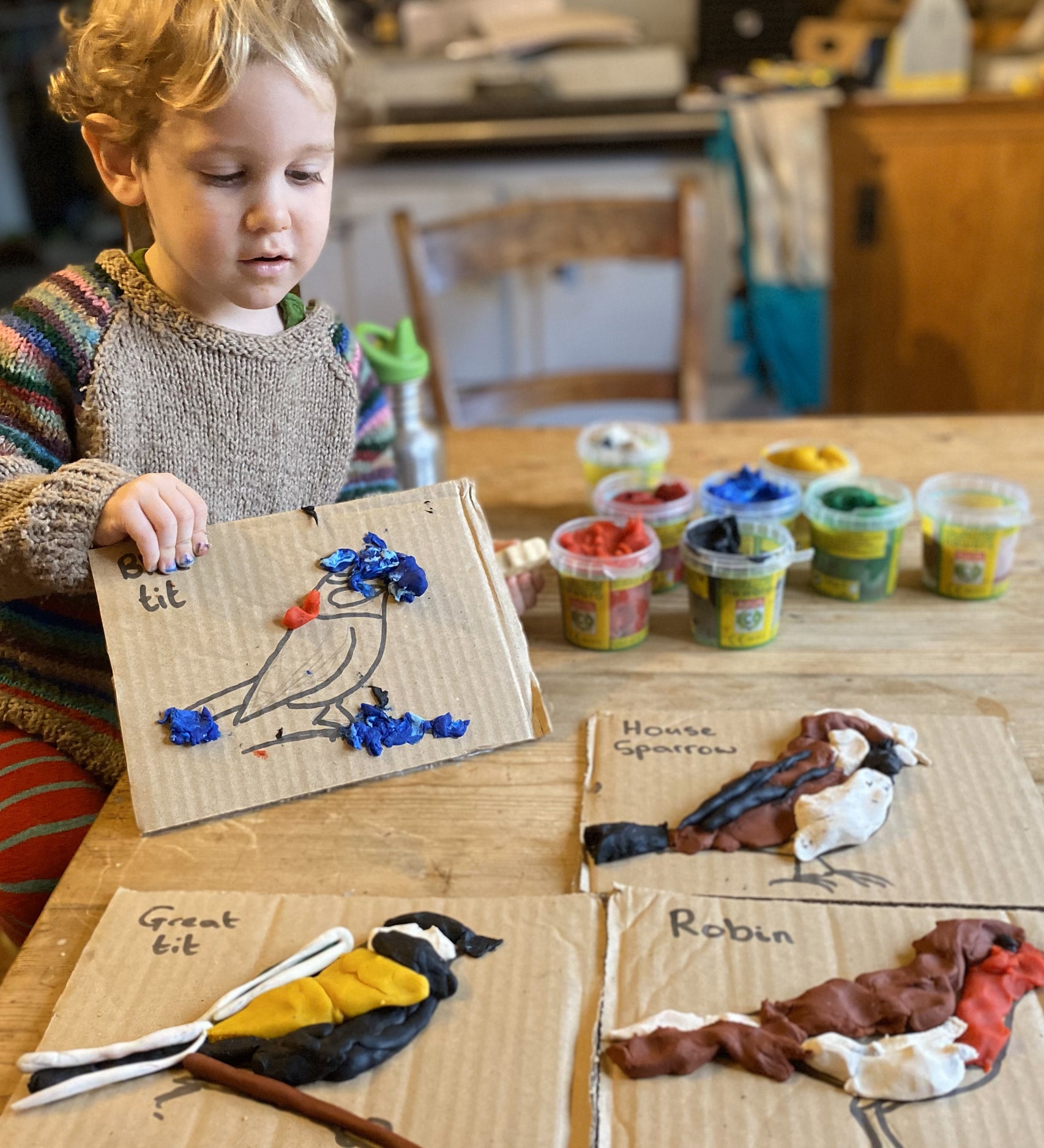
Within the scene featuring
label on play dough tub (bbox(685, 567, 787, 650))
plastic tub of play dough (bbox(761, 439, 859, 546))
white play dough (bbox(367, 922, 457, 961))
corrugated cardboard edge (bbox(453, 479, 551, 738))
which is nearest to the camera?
white play dough (bbox(367, 922, 457, 961))

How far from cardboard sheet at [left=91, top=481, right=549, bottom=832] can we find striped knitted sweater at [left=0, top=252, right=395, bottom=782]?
0.09 metres

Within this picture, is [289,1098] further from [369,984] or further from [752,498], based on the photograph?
[752,498]

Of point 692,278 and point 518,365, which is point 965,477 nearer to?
point 692,278

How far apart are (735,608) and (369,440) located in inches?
15.8

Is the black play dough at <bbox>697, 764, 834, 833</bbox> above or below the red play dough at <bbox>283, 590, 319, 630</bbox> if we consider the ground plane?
below

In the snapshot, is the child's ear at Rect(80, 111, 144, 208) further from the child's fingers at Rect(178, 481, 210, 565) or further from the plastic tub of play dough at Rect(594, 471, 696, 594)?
the plastic tub of play dough at Rect(594, 471, 696, 594)

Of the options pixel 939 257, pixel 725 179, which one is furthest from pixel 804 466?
pixel 939 257

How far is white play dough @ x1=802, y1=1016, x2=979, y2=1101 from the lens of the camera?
561mm

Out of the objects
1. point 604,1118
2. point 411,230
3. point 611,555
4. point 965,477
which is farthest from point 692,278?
point 604,1118

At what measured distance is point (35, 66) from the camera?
9.18 ft

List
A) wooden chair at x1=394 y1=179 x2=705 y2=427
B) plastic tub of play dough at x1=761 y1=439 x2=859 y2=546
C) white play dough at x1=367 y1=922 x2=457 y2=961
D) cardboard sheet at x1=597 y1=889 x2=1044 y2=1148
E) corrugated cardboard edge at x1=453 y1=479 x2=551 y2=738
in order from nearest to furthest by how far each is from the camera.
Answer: cardboard sheet at x1=597 y1=889 x2=1044 y2=1148 → white play dough at x1=367 y1=922 x2=457 y2=961 → corrugated cardboard edge at x1=453 y1=479 x2=551 y2=738 → plastic tub of play dough at x1=761 y1=439 x2=859 y2=546 → wooden chair at x1=394 y1=179 x2=705 y2=427

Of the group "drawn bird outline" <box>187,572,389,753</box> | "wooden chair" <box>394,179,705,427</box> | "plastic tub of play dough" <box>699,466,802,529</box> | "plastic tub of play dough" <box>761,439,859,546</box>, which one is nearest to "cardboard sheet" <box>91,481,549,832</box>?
"drawn bird outline" <box>187,572,389,753</box>

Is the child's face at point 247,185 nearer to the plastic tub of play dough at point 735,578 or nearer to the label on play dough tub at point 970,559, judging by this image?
the plastic tub of play dough at point 735,578

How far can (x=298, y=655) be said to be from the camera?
0.81m
